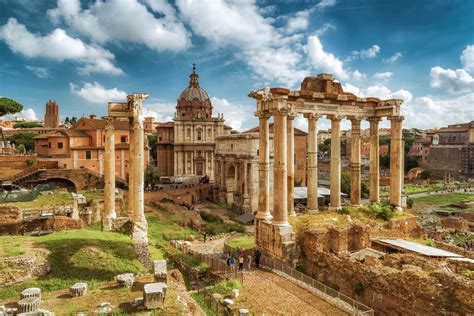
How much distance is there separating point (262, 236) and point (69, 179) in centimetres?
2666

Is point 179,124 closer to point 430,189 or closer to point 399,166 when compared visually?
point 399,166

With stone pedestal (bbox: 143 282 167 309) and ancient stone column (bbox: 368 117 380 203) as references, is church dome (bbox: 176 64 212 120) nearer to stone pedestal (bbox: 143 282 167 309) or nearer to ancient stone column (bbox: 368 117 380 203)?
ancient stone column (bbox: 368 117 380 203)

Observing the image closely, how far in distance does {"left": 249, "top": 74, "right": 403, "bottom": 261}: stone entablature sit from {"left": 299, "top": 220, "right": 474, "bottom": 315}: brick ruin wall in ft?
4.85

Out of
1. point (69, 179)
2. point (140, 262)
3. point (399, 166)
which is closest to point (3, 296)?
point (140, 262)

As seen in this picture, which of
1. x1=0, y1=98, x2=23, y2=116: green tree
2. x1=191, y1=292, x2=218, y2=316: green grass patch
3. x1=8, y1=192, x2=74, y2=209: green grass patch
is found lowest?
x1=191, y1=292, x2=218, y2=316: green grass patch

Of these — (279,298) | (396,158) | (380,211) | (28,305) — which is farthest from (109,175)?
(396,158)

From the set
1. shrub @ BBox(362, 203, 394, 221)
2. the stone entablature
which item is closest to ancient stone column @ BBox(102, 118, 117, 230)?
the stone entablature

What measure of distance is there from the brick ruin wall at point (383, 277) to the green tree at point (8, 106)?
41742mm

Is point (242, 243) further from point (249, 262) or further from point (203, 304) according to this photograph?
point (203, 304)

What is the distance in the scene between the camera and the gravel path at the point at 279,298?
1044 cm

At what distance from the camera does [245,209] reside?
37.4m

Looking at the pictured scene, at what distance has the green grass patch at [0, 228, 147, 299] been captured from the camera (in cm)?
1152

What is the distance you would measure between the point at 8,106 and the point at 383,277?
1798 inches

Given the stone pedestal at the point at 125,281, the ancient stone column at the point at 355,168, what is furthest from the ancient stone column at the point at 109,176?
the ancient stone column at the point at 355,168
